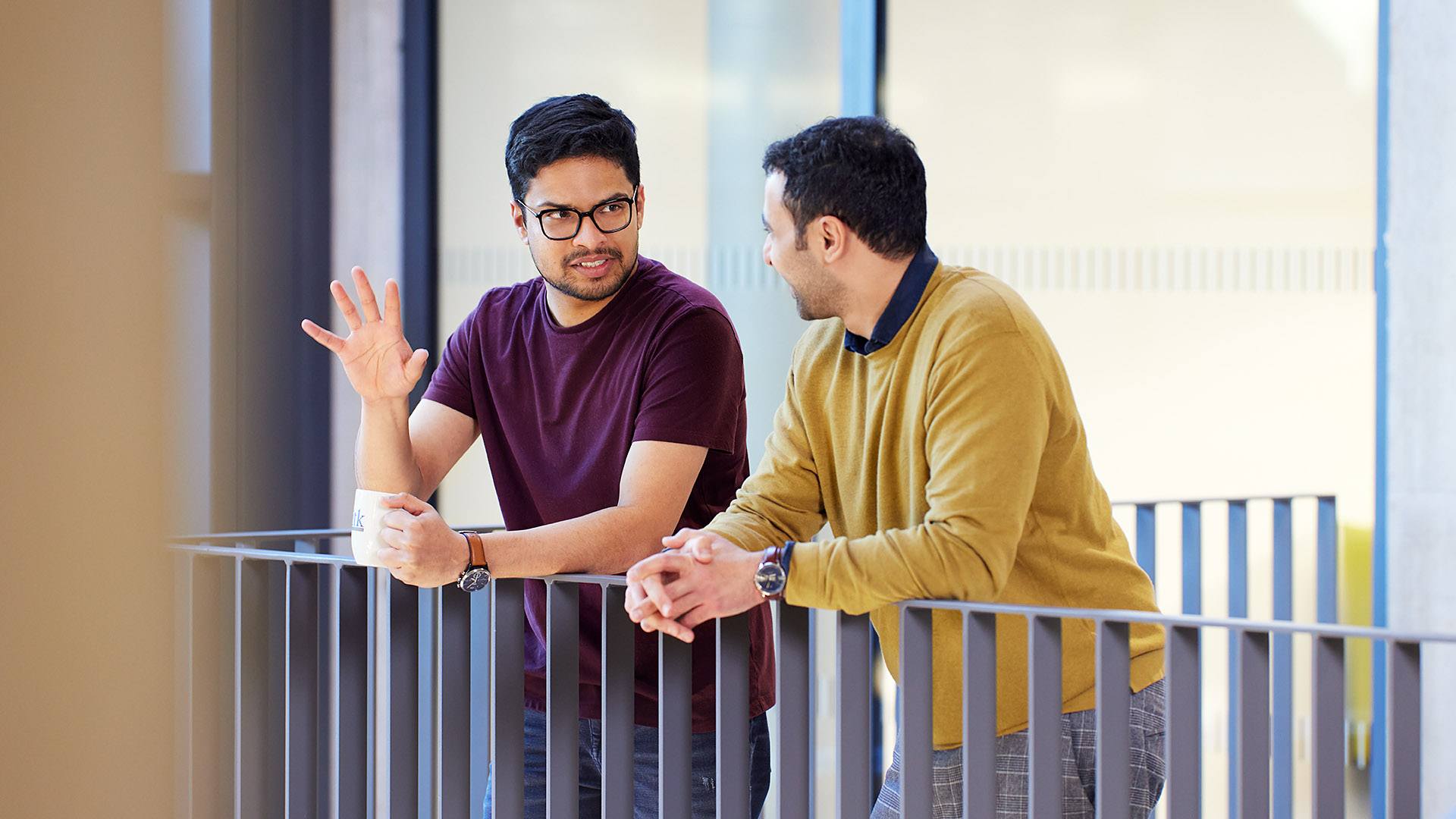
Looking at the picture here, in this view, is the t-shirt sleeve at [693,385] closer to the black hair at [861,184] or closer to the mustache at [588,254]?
the mustache at [588,254]

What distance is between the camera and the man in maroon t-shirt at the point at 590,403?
1928 mm

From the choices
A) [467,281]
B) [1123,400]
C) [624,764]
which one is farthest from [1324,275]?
[624,764]

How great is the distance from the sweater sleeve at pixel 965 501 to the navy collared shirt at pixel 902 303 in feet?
Answer: 0.43

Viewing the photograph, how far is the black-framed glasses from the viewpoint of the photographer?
6.61ft

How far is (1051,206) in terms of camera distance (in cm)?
406

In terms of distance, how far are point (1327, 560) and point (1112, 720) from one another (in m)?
2.06

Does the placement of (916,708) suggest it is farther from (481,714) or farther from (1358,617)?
(1358,617)

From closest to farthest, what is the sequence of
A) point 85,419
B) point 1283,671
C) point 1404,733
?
point 85,419 → point 1404,733 → point 1283,671

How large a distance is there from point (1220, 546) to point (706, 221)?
1.85 m

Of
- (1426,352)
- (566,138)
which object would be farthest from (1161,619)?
(1426,352)

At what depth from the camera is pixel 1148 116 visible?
4012mm

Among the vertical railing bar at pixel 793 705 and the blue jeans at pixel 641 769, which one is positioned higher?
the vertical railing bar at pixel 793 705

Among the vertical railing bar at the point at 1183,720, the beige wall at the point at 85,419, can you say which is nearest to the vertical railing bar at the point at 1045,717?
the vertical railing bar at the point at 1183,720

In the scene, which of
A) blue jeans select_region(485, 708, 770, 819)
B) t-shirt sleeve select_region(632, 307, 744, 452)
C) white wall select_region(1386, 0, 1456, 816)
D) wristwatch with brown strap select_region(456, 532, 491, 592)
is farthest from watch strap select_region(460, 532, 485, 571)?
white wall select_region(1386, 0, 1456, 816)
